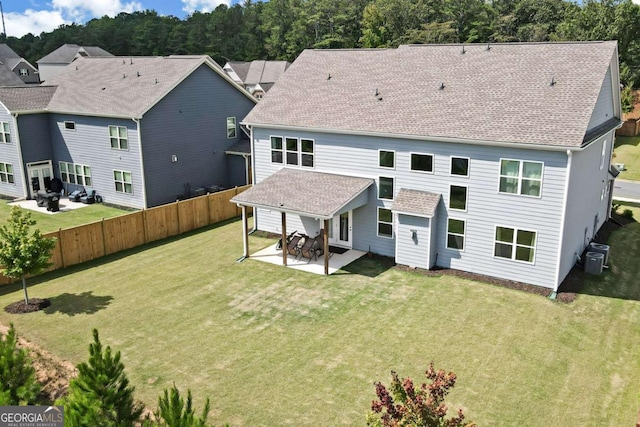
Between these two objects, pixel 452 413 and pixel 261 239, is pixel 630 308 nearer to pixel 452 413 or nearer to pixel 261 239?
pixel 452 413

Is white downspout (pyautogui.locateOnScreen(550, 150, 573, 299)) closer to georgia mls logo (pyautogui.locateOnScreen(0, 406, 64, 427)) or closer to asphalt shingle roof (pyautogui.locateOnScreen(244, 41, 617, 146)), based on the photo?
asphalt shingle roof (pyautogui.locateOnScreen(244, 41, 617, 146))

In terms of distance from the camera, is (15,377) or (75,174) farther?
(75,174)

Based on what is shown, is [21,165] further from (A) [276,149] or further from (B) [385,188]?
(B) [385,188]

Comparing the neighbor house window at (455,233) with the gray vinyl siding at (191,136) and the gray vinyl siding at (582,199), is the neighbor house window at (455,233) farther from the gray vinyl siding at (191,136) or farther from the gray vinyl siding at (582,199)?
the gray vinyl siding at (191,136)

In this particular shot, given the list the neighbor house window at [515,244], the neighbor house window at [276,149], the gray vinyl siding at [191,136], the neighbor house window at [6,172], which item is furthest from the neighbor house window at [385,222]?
the neighbor house window at [6,172]

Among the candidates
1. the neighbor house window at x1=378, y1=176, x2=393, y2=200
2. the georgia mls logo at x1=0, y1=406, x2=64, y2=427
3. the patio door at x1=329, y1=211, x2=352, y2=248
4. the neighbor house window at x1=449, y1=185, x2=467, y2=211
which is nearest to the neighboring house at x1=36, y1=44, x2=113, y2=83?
the patio door at x1=329, y1=211, x2=352, y2=248

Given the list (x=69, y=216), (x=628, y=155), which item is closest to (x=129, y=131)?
(x=69, y=216)
